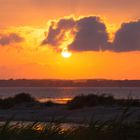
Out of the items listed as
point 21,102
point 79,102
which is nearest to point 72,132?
point 79,102

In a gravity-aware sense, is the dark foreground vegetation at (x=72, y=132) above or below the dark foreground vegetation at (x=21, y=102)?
above

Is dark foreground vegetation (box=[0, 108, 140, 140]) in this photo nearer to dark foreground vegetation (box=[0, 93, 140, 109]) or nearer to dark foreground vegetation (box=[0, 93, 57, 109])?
dark foreground vegetation (box=[0, 93, 140, 109])

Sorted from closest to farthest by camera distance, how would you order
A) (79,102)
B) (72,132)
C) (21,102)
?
(72,132), (79,102), (21,102)

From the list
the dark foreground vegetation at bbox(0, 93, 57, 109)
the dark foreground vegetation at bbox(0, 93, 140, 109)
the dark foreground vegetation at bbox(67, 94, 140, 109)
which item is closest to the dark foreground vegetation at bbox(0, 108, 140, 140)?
the dark foreground vegetation at bbox(0, 93, 140, 109)

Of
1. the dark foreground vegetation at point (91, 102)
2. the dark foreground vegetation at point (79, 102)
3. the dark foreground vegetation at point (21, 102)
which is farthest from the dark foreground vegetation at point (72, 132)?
the dark foreground vegetation at point (21, 102)

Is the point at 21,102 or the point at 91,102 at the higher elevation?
the point at 91,102

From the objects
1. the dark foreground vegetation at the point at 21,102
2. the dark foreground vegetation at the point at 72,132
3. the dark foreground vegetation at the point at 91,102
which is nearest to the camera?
the dark foreground vegetation at the point at 72,132

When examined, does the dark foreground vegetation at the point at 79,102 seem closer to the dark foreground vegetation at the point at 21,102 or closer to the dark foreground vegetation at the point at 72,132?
the dark foreground vegetation at the point at 21,102

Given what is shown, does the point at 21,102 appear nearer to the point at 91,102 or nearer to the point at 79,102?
the point at 79,102

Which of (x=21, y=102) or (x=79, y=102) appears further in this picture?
(x=21, y=102)

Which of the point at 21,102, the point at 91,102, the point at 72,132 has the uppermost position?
the point at 72,132

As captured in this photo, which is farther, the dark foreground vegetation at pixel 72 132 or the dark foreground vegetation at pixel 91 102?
the dark foreground vegetation at pixel 91 102

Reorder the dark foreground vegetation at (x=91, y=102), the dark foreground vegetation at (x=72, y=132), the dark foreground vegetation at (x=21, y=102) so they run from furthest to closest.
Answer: the dark foreground vegetation at (x=21, y=102), the dark foreground vegetation at (x=91, y=102), the dark foreground vegetation at (x=72, y=132)

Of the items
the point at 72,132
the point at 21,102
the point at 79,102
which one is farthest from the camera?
the point at 21,102
